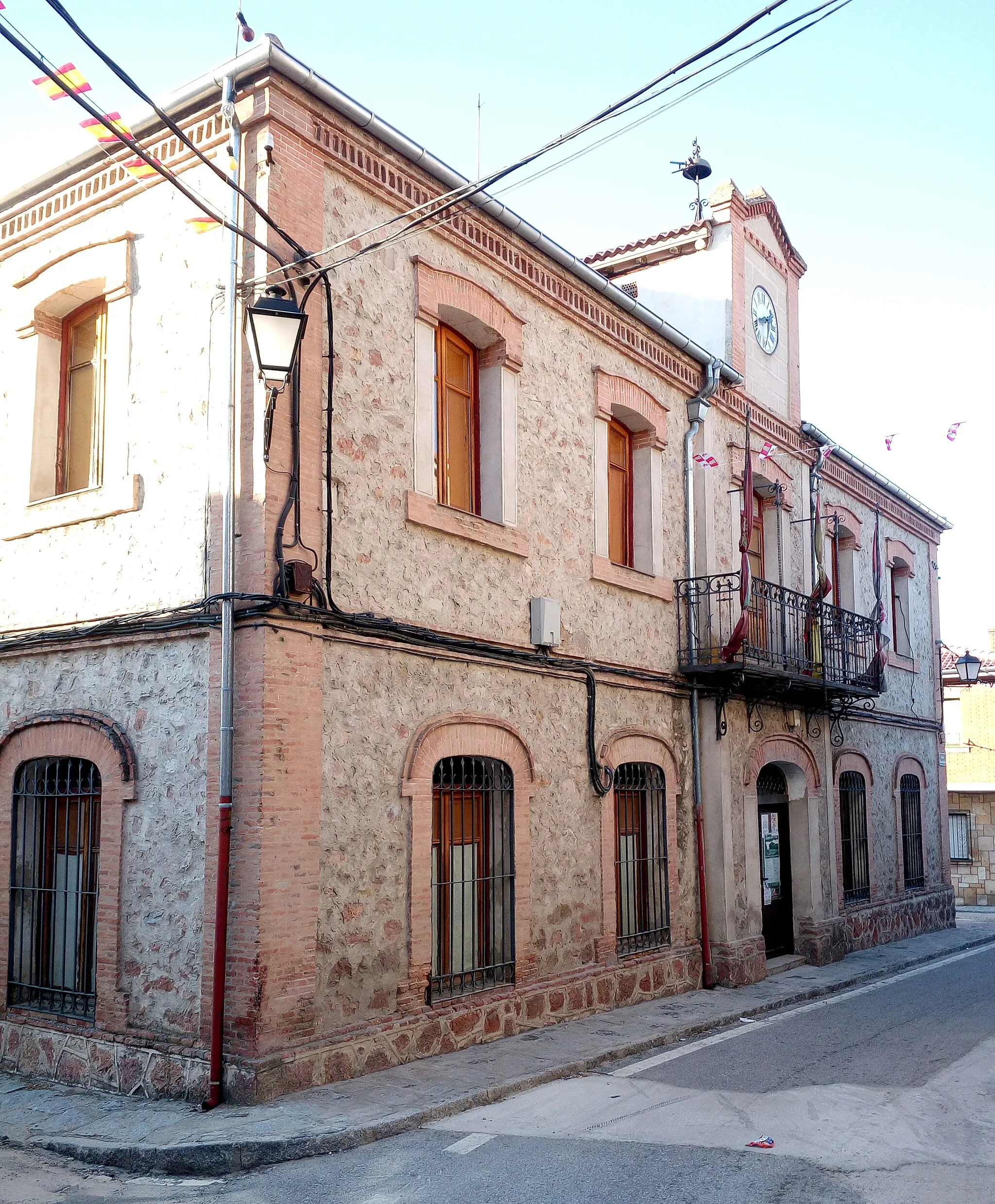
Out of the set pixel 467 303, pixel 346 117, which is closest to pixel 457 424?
pixel 467 303

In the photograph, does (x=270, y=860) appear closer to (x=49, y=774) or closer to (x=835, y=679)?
(x=49, y=774)

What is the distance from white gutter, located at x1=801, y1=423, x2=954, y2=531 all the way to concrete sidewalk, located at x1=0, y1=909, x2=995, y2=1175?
959 cm

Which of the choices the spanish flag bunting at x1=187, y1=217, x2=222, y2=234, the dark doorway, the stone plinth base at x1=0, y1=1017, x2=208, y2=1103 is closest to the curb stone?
the stone plinth base at x1=0, y1=1017, x2=208, y2=1103

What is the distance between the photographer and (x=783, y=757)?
50.1ft

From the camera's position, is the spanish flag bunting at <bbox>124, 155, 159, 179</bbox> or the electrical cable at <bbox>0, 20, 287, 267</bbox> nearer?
the electrical cable at <bbox>0, 20, 287, 267</bbox>

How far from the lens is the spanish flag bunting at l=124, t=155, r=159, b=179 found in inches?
295

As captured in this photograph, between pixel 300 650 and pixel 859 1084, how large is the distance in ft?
16.9

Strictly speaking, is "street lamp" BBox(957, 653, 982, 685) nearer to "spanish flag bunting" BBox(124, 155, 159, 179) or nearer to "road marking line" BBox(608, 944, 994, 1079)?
"road marking line" BBox(608, 944, 994, 1079)

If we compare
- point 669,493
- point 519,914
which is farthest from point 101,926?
point 669,493

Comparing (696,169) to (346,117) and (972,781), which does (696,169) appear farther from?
(972,781)

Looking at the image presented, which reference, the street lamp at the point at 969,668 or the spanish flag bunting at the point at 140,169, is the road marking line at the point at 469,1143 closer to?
the spanish flag bunting at the point at 140,169

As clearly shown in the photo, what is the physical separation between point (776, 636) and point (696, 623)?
196cm

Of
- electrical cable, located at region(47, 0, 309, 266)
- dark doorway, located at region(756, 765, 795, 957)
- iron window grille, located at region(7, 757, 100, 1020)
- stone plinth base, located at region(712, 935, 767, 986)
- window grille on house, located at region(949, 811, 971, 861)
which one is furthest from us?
window grille on house, located at region(949, 811, 971, 861)

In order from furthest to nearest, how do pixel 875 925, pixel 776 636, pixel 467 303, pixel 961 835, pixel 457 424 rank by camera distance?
1. pixel 961 835
2. pixel 875 925
3. pixel 776 636
4. pixel 457 424
5. pixel 467 303
